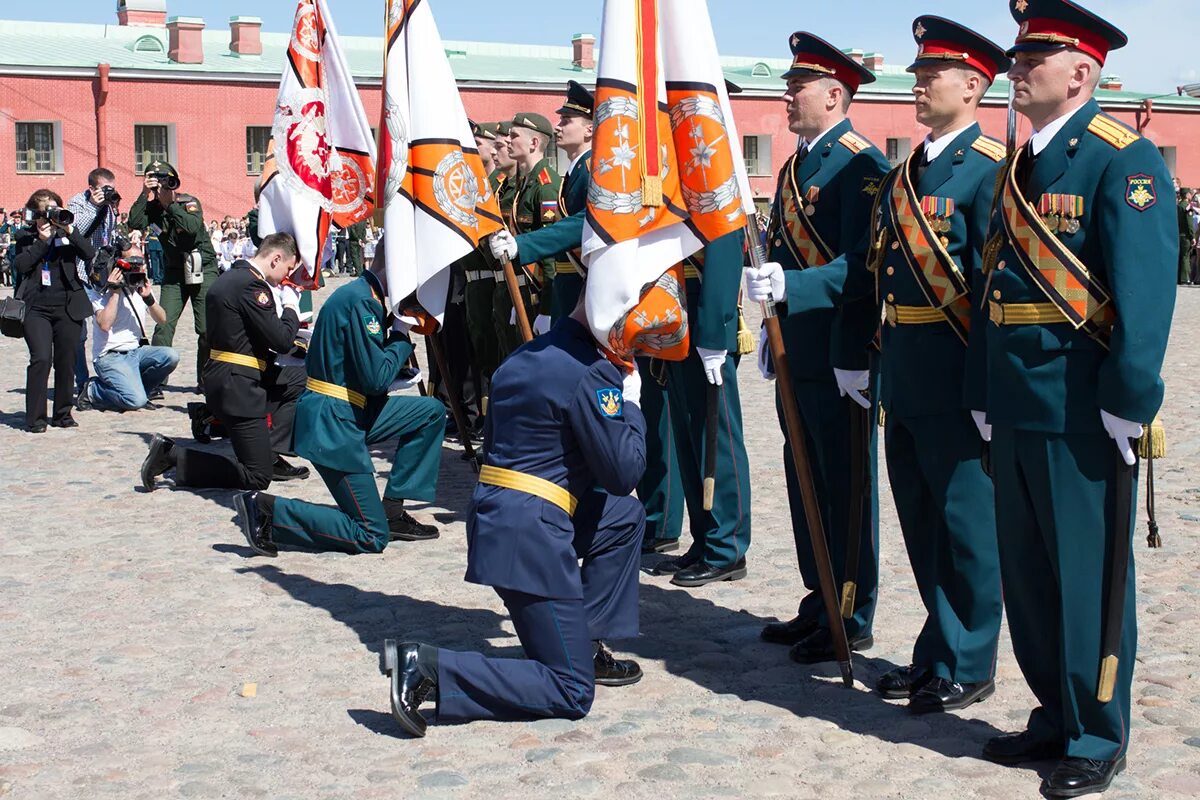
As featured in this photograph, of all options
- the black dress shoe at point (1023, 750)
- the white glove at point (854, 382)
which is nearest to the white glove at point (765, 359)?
the white glove at point (854, 382)

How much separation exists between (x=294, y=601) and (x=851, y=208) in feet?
10.0

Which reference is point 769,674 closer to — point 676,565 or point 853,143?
point 676,565

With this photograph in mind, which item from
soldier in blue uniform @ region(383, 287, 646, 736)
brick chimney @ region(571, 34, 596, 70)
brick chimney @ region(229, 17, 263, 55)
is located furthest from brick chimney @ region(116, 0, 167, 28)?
soldier in blue uniform @ region(383, 287, 646, 736)

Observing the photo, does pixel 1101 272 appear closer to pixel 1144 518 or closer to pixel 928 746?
pixel 928 746

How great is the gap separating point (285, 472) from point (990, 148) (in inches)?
243

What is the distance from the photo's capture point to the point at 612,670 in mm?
5730

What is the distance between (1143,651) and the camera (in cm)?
593

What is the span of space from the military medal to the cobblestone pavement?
1726 mm

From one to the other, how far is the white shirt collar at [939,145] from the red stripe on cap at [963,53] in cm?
20

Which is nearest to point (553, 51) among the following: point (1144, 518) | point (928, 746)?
point (1144, 518)

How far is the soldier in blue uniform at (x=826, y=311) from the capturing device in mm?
5875

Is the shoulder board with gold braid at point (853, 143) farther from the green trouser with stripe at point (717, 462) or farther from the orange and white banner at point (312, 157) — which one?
the orange and white banner at point (312, 157)

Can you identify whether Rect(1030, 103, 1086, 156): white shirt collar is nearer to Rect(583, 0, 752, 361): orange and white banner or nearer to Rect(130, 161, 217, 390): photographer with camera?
Rect(583, 0, 752, 361): orange and white banner

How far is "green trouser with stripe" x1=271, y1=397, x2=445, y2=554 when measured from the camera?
25.7ft
